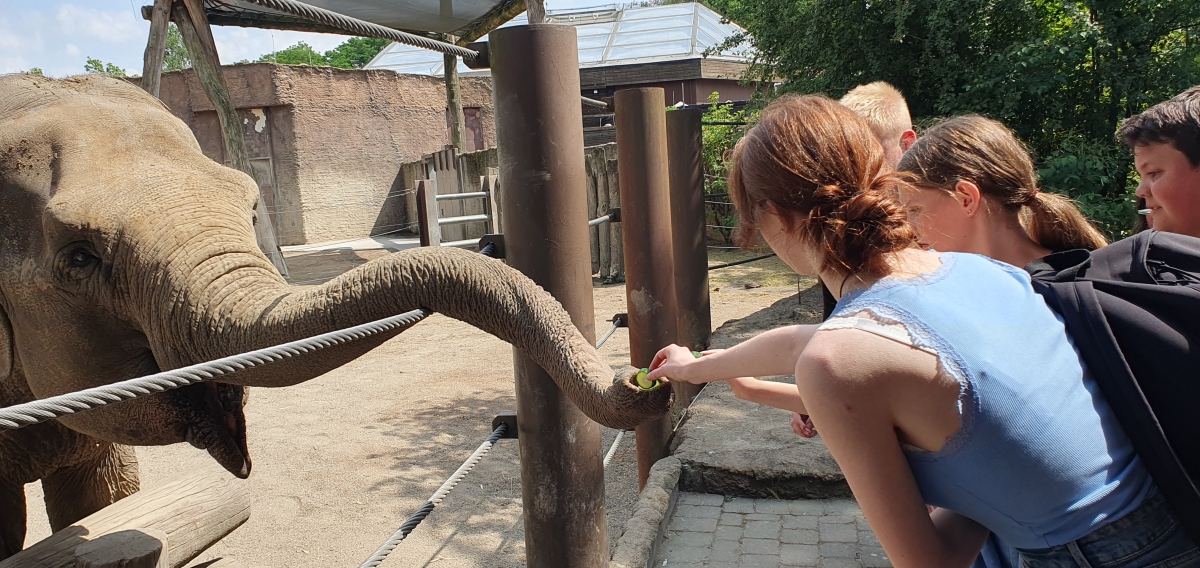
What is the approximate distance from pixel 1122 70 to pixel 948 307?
811 cm

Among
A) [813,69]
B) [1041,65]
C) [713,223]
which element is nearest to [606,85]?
[713,223]

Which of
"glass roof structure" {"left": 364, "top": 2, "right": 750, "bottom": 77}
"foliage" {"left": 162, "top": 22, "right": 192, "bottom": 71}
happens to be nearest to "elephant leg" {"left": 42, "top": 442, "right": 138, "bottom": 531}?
"glass roof structure" {"left": 364, "top": 2, "right": 750, "bottom": 77}

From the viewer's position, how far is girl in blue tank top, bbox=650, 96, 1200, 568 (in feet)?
3.76

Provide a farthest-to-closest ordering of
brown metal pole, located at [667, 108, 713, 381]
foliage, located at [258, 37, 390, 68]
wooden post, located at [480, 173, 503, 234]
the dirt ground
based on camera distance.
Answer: foliage, located at [258, 37, 390, 68] < wooden post, located at [480, 173, 503, 234] < brown metal pole, located at [667, 108, 713, 381] < the dirt ground

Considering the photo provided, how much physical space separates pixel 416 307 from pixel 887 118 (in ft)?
6.03

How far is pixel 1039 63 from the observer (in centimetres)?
786

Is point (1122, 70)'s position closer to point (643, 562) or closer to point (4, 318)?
point (643, 562)

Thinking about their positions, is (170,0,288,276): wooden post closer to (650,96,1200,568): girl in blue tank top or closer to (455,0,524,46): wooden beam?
(455,0,524,46): wooden beam

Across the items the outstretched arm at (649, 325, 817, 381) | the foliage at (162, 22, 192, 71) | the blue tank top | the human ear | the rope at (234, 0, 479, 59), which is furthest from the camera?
the foliage at (162, 22, 192, 71)

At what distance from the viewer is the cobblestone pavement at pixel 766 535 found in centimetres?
335

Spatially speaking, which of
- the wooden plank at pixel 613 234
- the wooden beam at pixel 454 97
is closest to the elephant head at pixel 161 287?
the wooden plank at pixel 613 234

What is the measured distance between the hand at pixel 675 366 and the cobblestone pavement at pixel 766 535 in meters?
1.82

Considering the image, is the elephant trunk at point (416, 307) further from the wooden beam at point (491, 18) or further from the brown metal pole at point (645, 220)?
the wooden beam at point (491, 18)

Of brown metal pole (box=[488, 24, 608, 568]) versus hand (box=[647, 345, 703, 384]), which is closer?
hand (box=[647, 345, 703, 384])
